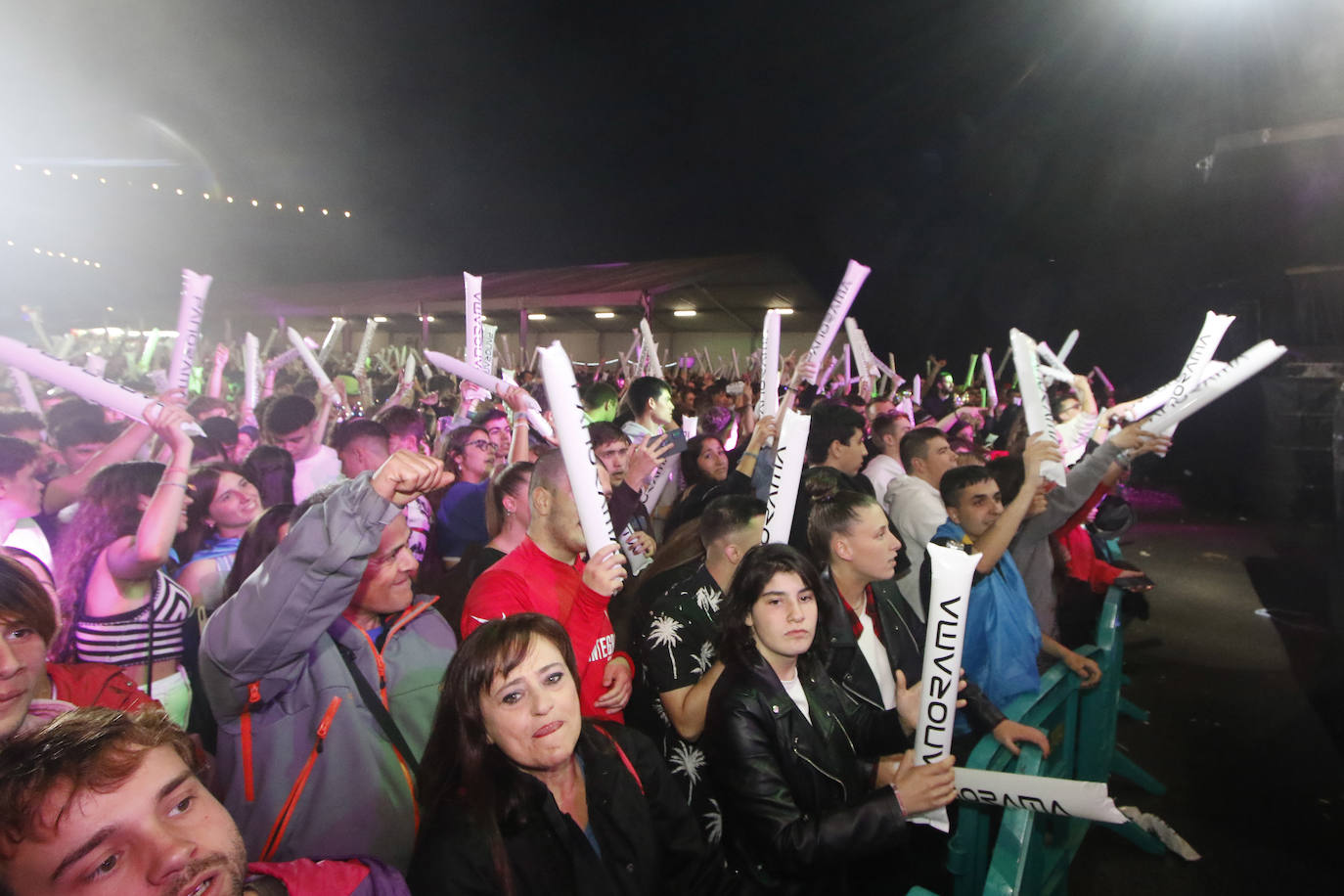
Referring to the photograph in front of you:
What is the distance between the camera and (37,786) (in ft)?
3.19

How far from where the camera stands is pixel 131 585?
8.90 feet

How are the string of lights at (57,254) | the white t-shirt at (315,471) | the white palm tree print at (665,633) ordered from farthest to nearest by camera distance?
the string of lights at (57,254), the white t-shirt at (315,471), the white palm tree print at (665,633)

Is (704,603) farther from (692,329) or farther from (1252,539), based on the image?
(692,329)

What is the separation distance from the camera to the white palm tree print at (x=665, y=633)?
8.91ft

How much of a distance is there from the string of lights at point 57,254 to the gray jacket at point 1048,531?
29.5m

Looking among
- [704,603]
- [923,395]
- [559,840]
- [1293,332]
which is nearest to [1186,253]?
[1293,332]

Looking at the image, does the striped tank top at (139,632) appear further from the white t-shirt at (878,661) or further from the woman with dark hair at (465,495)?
the white t-shirt at (878,661)

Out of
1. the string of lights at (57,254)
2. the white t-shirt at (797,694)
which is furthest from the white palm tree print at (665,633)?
the string of lights at (57,254)

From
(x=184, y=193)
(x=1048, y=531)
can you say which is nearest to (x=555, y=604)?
(x=1048, y=531)

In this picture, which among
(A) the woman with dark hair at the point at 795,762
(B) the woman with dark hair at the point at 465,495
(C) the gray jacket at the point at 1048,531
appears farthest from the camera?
(B) the woman with dark hair at the point at 465,495

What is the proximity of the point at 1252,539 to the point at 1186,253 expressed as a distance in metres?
5.45

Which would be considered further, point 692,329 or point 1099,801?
point 692,329

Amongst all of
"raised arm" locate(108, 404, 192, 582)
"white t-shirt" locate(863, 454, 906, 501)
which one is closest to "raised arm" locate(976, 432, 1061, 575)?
"white t-shirt" locate(863, 454, 906, 501)

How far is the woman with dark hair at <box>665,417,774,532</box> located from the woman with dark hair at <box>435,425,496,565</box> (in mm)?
1416
